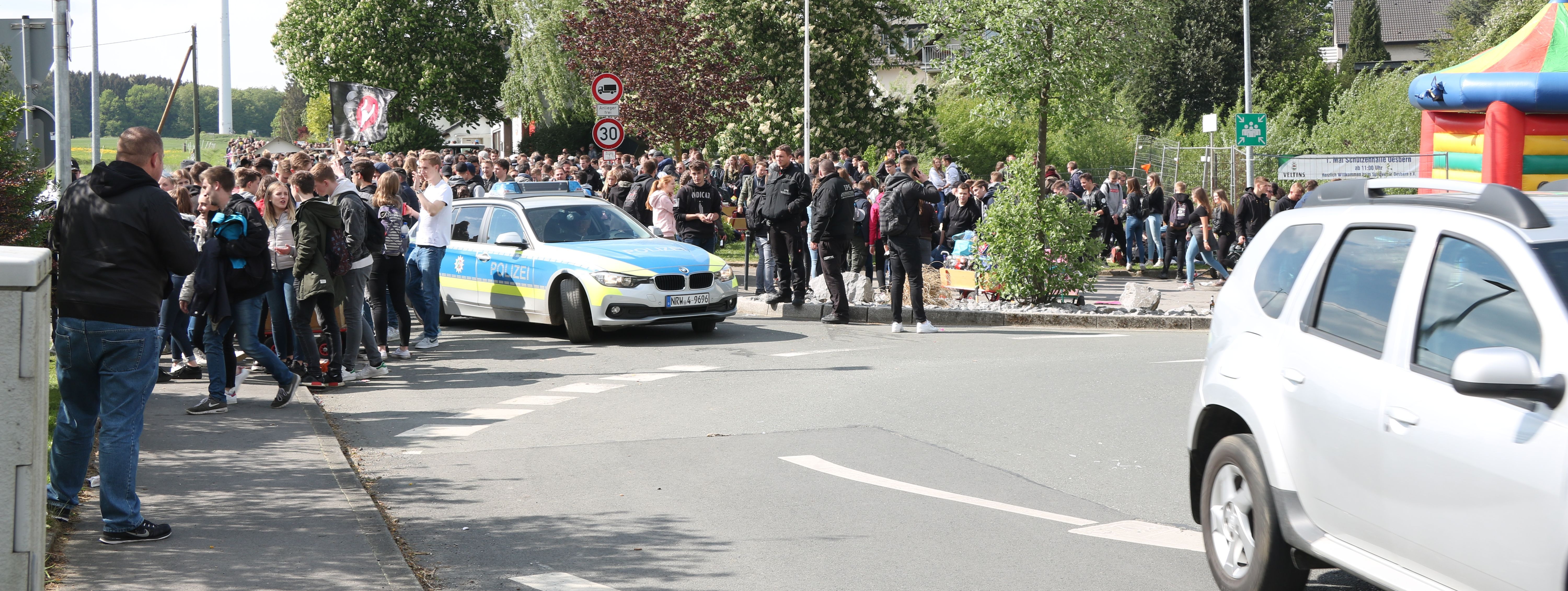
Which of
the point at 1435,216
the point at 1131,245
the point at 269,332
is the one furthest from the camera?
the point at 1131,245

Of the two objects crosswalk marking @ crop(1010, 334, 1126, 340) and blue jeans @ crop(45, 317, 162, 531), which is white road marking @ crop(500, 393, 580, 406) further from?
crosswalk marking @ crop(1010, 334, 1126, 340)

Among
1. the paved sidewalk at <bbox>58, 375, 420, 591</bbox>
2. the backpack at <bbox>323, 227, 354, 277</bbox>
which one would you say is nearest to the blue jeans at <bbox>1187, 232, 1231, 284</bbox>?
the backpack at <bbox>323, 227, 354, 277</bbox>

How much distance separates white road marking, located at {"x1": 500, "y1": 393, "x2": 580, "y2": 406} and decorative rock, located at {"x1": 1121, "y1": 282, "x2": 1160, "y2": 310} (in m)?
8.11

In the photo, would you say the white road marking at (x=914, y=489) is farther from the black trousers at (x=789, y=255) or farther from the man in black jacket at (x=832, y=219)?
the black trousers at (x=789, y=255)

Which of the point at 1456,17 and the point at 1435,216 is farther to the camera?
the point at 1456,17

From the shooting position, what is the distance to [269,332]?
470 inches

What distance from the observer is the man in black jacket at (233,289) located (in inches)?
353

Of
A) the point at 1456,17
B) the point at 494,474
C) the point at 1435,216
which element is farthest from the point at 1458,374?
the point at 1456,17

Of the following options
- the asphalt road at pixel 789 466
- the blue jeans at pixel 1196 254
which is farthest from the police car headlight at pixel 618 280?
the blue jeans at pixel 1196 254

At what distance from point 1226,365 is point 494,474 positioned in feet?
13.4

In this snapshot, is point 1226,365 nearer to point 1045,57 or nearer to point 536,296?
point 536,296

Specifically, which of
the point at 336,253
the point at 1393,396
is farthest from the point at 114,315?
the point at 1393,396

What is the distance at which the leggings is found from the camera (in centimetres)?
1216

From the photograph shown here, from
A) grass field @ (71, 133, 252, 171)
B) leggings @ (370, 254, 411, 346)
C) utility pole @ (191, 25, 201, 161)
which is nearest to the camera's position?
leggings @ (370, 254, 411, 346)
